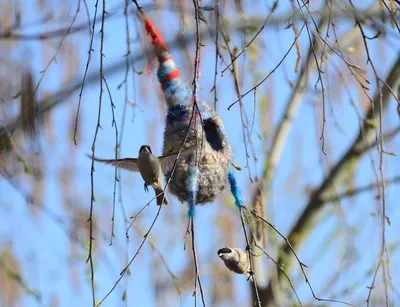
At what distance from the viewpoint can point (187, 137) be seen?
1.76 metres

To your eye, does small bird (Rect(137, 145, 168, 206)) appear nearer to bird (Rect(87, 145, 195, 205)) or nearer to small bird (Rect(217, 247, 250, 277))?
bird (Rect(87, 145, 195, 205))

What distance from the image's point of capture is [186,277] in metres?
3.37

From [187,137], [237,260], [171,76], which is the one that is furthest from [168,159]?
[237,260]

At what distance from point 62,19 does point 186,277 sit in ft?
5.00

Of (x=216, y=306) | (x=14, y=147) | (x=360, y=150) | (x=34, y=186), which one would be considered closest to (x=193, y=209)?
(x=14, y=147)

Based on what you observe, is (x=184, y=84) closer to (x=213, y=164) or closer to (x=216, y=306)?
(x=213, y=164)

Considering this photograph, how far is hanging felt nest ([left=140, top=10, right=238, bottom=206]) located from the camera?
1.76 m

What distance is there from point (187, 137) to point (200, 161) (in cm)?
6

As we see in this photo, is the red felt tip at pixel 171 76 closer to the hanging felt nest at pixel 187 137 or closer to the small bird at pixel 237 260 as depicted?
the hanging felt nest at pixel 187 137

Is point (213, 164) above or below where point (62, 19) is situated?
below

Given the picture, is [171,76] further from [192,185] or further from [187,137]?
[192,185]

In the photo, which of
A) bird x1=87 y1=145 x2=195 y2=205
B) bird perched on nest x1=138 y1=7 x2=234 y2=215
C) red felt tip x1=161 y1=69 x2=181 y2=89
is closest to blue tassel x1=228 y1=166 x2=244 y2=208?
bird perched on nest x1=138 y1=7 x2=234 y2=215

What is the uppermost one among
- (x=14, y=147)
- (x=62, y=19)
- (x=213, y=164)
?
(x=62, y=19)

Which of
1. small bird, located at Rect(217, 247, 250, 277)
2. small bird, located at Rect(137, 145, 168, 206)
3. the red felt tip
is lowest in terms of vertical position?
small bird, located at Rect(217, 247, 250, 277)
